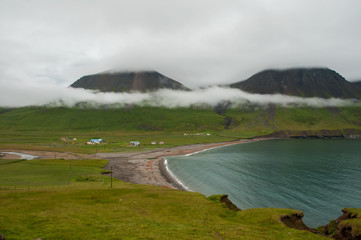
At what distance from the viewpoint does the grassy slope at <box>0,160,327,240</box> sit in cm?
3012

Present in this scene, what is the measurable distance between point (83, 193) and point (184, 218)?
31077 millimetres

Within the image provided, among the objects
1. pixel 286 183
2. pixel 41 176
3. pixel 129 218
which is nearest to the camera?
pixel 129 218

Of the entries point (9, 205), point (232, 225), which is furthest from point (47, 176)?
point (232, 225)

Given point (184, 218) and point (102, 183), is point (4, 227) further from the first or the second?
point (102, 183)

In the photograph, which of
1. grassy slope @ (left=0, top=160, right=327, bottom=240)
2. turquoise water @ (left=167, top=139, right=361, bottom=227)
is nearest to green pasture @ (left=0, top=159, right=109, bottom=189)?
grassy slope @ (left=0, top=160, right=327, bottom=240)

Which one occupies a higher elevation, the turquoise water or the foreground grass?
the foreground grass

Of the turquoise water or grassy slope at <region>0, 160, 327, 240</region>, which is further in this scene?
the turquoise water

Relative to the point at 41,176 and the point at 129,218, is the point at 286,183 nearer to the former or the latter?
the point at 129,218

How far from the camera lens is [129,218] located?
37.7 meters

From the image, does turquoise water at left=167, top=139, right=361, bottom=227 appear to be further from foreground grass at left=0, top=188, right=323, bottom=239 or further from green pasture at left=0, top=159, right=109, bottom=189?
green pasture at left=0, top=159, right=109, bottom=189

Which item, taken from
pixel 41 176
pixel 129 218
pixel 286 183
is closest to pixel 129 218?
pixel 129 218

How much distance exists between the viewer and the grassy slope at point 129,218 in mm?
30125

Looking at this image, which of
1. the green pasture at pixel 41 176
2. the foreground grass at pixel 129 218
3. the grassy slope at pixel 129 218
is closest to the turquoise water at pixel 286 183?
the grassy slope at pixel 129 218

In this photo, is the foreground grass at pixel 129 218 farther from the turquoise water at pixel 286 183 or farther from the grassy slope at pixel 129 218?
the turquoise water at pixel 286 183
